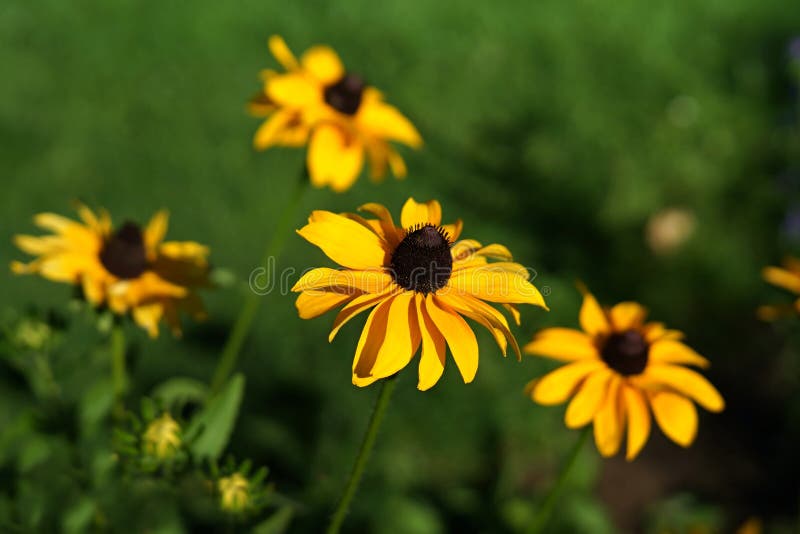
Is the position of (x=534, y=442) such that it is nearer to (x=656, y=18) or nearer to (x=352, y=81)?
(x=352, y=81)

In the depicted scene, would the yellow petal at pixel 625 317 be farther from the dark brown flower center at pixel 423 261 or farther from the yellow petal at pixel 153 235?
the yellow petal at pixel 153 235

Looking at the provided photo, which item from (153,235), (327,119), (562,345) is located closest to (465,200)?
(327,119)

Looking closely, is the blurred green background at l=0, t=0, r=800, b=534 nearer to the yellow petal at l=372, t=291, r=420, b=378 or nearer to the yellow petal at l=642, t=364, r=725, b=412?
the yellow petal at l=642, t=364, r=725, b=412

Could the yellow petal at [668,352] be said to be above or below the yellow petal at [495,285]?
above

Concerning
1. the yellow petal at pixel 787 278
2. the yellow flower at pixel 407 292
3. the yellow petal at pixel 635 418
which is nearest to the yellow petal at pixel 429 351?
the yellow flower at pixel 407 292

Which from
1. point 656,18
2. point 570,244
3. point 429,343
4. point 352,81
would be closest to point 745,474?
point 570,244

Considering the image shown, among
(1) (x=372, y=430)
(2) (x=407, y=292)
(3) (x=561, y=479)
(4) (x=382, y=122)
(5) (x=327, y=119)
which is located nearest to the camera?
(1) (x=372, y=430)

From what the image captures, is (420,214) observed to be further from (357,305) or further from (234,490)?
(234,490)
